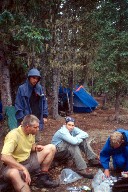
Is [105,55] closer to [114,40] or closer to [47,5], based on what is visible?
[114,40]

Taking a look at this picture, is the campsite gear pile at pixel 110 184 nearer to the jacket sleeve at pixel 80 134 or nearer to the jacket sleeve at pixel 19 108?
the jacket sleeve at pixel 80 134

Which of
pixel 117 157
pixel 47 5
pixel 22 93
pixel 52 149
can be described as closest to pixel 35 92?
pixel 22 93

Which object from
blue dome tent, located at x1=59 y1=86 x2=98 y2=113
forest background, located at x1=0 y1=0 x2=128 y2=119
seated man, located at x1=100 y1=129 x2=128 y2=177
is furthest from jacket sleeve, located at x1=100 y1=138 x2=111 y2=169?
blue dome tent, located at x1=59 y1=86 x2=98 y2=113

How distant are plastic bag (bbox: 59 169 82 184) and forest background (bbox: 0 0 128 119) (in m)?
3.34

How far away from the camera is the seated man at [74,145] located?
542cm

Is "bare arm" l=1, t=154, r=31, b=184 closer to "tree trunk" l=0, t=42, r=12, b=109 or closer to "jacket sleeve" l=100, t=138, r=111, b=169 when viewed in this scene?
"jacket sleeve" l=100, t=138, r=111, b=169

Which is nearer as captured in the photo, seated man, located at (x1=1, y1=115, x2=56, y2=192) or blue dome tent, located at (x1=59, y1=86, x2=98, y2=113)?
seated man, located at (x1=1, y1=115, x2=56, y2=192)

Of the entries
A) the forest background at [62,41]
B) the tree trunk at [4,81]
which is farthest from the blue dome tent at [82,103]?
the tree trunk at [4,81]

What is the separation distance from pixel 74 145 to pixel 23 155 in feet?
4.06

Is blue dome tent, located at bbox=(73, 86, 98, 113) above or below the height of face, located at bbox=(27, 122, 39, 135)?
below

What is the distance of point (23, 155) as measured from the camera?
4.65 meters

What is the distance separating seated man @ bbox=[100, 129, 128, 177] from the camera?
4738 millimetres

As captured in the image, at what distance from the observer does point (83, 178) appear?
5.33m

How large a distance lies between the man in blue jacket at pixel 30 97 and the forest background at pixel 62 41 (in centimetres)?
146
